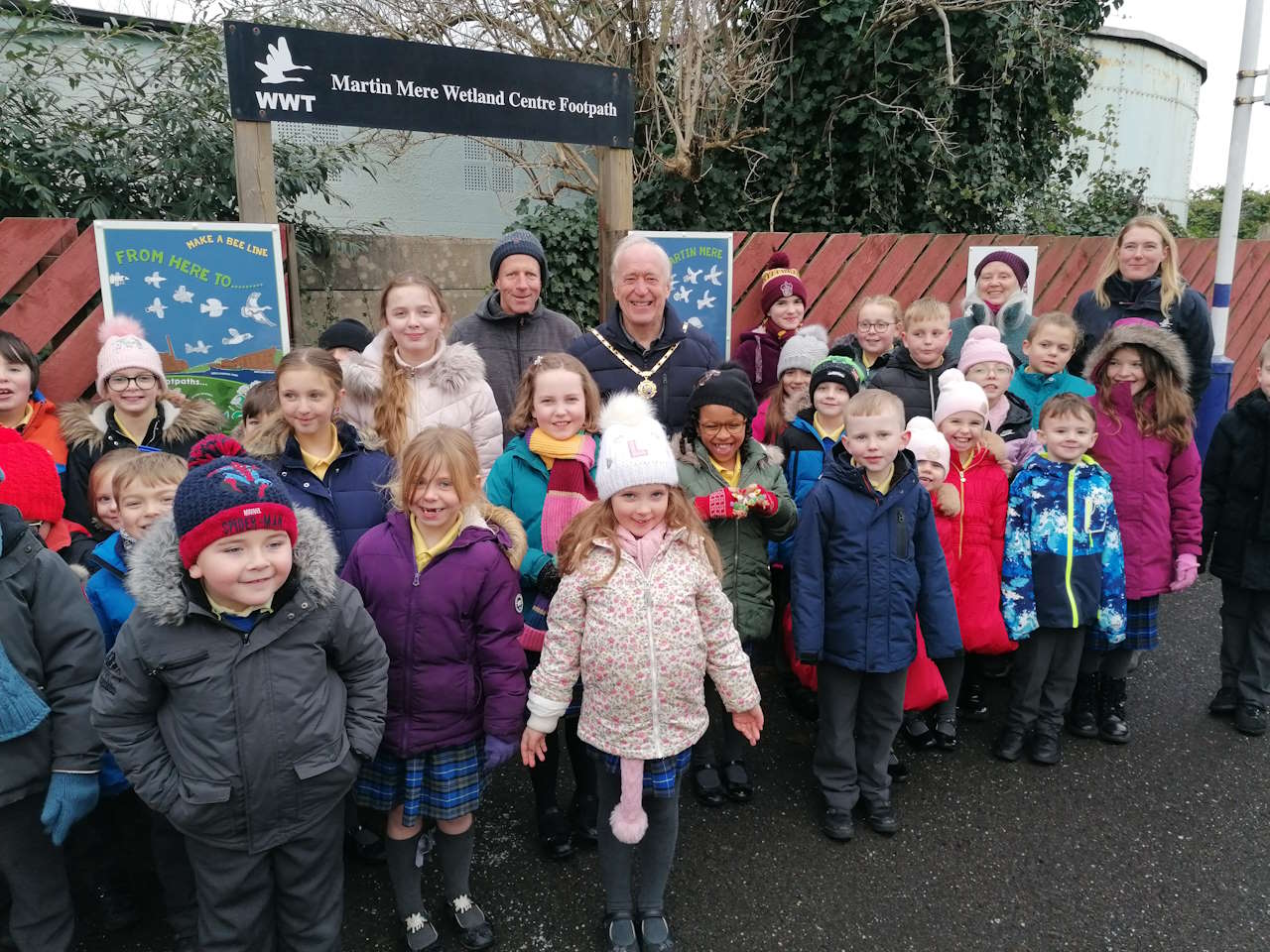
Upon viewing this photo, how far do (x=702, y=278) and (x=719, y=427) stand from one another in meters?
2.66

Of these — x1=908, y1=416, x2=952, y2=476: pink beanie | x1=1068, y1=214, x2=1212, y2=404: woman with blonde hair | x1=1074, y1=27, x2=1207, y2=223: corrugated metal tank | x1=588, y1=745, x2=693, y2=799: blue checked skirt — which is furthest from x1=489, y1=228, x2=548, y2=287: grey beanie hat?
x1=1074, y1=27, x2=1207, y2=223: corrugated metal tank

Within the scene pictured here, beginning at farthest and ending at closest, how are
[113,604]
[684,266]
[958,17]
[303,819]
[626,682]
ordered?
1. [958,17]
2. [684,266]
3. [113,604]
4. [626,682]
5. [303,819]

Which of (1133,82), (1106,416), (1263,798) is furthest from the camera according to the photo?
(1133,82)

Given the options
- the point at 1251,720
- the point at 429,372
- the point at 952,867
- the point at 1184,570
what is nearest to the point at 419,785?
the point at 429,372

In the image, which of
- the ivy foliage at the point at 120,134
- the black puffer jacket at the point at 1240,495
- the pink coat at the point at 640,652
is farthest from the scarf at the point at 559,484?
the ivy foliage at the point at 120,134

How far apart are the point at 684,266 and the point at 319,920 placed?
14.2 ft

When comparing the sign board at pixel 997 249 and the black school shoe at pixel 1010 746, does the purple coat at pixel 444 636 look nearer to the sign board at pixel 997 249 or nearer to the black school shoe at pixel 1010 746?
the black school shoe at pixel 1010 746

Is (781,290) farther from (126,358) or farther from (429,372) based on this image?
(126,358)

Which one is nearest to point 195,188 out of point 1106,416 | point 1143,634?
point 1106,416

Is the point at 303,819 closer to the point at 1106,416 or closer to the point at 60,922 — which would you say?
the point at 60,922

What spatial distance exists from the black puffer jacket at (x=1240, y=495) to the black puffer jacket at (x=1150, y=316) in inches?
24.8

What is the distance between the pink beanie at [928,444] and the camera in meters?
3.41

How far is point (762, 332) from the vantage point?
4.96 metres

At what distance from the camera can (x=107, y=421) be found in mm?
3391
